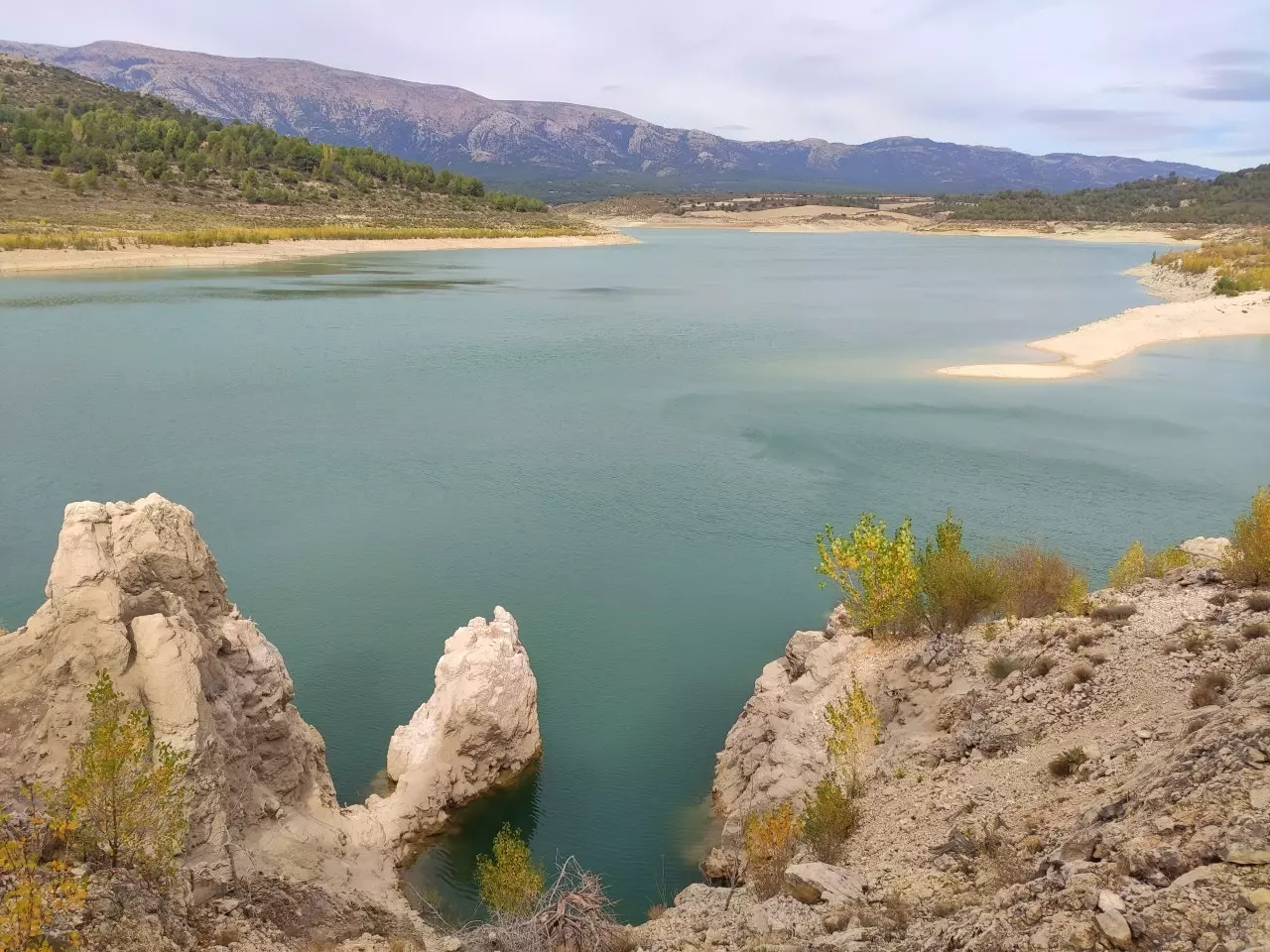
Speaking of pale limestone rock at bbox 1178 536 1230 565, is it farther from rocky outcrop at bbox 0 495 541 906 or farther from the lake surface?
rocky outcrop at bbox 0 495 541 906

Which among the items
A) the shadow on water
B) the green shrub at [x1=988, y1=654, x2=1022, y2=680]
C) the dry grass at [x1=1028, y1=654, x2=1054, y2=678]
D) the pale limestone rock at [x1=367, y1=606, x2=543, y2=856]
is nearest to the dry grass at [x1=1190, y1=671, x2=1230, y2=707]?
the dry grass at [x1=1028, y1=654, x2=1054, y2=678]

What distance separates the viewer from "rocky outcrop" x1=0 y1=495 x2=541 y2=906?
829 centimetres

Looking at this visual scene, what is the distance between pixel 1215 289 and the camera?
53812 mm

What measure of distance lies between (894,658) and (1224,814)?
21.0 feet

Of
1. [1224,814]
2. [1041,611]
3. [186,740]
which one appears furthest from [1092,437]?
[186,740]

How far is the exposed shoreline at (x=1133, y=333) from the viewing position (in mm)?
36406

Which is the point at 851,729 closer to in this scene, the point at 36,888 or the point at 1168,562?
the point at 1168,562

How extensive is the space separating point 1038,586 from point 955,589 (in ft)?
4.02

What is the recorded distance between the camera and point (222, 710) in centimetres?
938

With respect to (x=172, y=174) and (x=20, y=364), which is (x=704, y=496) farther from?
(x=172, y=174)

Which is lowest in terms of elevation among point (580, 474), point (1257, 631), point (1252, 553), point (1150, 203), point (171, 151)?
point (580, 474)

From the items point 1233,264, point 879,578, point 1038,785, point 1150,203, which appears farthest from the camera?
point 1150,203

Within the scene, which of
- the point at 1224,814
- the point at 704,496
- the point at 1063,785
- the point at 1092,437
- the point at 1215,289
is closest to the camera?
the point at 1224,814

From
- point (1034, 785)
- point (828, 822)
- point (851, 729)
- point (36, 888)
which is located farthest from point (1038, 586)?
point (36, 888)
